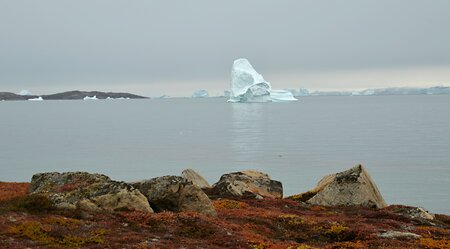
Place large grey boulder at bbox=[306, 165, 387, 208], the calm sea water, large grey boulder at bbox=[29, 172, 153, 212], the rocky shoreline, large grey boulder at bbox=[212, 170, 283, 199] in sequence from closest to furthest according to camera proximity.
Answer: the rocky shoreline, large grey boulder at bbox=[29, 172, 153, 212], large grey boulder at bbox=[306, 165, 387, 208], large grey boulder at bbox=[212, 170, 283, 199], the calm sea water

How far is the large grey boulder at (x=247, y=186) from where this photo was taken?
3150 cm

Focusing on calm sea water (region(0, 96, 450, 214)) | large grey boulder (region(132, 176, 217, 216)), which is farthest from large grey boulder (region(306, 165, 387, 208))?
calm sea water (region(0, 96, 450, 214))

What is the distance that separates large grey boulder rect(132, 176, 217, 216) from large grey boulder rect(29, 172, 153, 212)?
984mm

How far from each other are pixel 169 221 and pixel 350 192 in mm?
16045

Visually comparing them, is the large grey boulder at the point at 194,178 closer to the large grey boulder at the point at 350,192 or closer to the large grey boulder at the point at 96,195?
the large grey boulder at the point at 350,192

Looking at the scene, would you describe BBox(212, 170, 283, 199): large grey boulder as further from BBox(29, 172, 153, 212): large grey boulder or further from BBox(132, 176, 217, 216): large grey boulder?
BBox(29, 172, 153, 212): large grey boulder

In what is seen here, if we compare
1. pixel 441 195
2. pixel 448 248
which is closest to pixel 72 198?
pixel 448 248

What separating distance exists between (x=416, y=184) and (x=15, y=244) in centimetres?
4456

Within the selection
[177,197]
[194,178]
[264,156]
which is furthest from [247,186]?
[264,156]

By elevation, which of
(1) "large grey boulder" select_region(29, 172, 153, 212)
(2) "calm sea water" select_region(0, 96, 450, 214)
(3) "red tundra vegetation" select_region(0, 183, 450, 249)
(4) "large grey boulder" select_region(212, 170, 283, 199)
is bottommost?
(2) "calm sea water" select_region(0, 96, 450, 214)

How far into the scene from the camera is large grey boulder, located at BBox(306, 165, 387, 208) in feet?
98.3

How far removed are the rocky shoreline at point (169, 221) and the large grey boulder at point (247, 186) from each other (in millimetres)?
3857

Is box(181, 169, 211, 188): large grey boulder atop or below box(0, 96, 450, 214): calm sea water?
atop

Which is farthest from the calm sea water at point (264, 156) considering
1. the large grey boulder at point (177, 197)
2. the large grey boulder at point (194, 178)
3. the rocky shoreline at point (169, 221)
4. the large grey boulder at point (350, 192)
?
the large grey boulder at point (177, 197)
